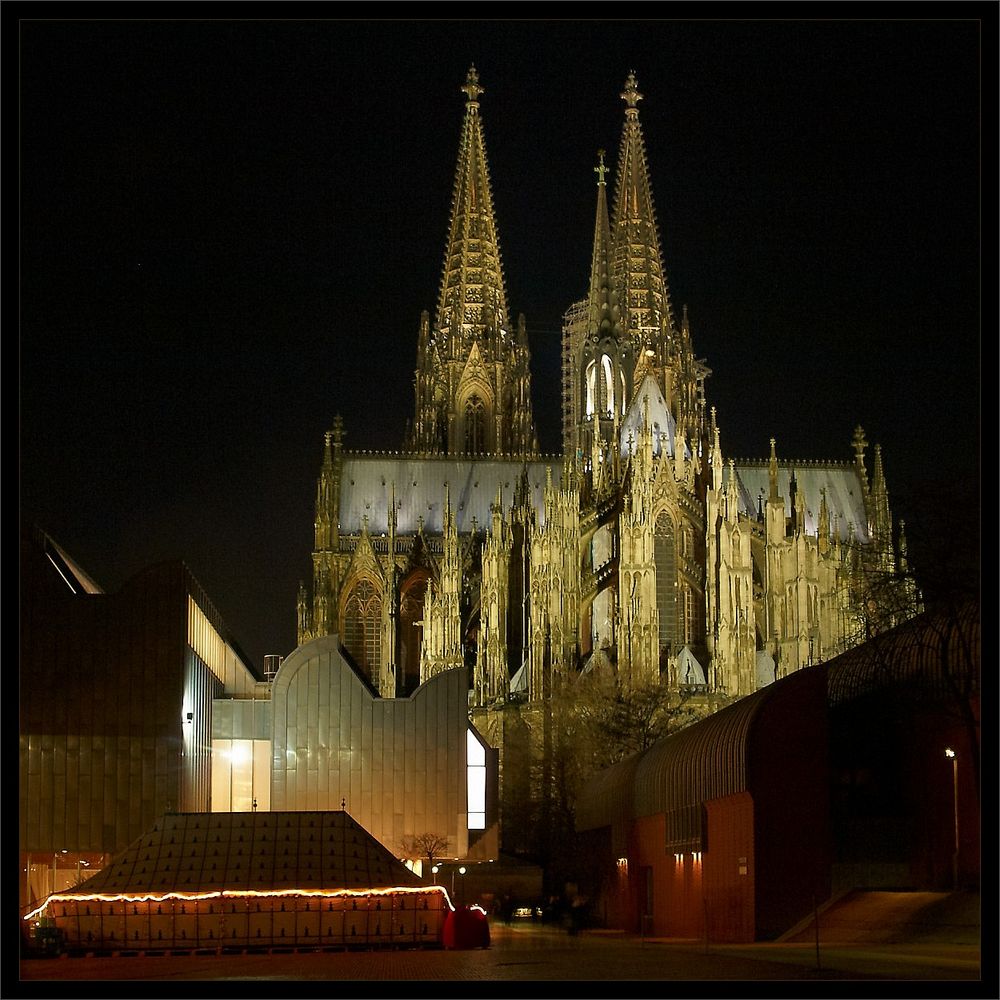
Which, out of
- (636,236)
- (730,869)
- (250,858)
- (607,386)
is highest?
(636,236)

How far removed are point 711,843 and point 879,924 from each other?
7.72 metres

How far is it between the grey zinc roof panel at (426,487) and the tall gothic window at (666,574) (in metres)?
17.5

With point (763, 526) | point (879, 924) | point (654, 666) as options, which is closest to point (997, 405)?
point (879, 924)

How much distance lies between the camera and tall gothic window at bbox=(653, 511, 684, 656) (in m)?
87.2

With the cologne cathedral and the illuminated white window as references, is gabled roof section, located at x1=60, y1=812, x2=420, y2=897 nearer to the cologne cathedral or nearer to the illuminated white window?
the illuminated white window

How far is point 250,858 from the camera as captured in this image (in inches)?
1410

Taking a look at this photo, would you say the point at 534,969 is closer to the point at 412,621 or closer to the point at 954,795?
the point at 954,795

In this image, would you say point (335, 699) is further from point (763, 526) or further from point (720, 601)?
point (763, 526)

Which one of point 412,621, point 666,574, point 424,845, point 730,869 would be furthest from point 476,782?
point 412,621

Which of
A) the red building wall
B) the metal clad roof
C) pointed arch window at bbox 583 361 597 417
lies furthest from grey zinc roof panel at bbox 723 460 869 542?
the red building wall

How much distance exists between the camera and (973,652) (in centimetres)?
3422

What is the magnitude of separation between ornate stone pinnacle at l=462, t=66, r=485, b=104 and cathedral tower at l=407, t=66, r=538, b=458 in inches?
2.7

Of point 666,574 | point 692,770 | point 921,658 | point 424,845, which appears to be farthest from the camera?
point 666,574

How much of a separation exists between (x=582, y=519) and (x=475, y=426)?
1220 inches
